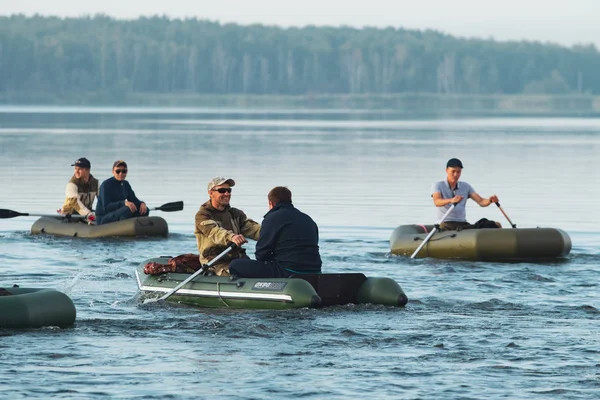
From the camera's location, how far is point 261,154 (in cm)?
4741

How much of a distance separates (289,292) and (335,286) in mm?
624

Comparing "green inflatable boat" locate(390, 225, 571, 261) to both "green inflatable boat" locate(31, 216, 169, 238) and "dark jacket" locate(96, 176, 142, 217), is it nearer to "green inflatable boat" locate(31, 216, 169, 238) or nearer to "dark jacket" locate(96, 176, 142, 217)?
"green inflatable boat" locate(31, 216, 169, 238)

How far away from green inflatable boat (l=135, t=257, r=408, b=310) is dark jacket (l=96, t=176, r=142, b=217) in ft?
22.9

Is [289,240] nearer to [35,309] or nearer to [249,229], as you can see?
[249,229]

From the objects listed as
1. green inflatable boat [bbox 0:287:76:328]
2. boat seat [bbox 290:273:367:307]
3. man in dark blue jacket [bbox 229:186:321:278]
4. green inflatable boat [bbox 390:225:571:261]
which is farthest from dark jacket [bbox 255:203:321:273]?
green inflatable boat [bbox 390:225:571:261]

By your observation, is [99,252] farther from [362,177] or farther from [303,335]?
[362,177]

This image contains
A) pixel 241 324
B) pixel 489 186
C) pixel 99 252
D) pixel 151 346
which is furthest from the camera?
pixel 489 186

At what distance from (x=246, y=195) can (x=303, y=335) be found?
17.6m

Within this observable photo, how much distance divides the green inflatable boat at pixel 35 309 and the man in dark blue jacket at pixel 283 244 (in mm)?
2009

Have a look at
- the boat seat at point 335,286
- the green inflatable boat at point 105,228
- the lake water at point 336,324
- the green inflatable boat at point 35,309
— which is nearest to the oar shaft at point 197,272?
the lake water at point 336,324

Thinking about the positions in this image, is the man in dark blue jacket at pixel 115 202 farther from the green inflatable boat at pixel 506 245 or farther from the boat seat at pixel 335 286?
the boat seat at pixel 335 286

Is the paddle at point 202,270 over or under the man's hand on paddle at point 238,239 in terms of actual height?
under

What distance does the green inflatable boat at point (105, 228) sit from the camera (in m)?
20.3

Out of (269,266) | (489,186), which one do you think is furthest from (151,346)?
(489,186)
